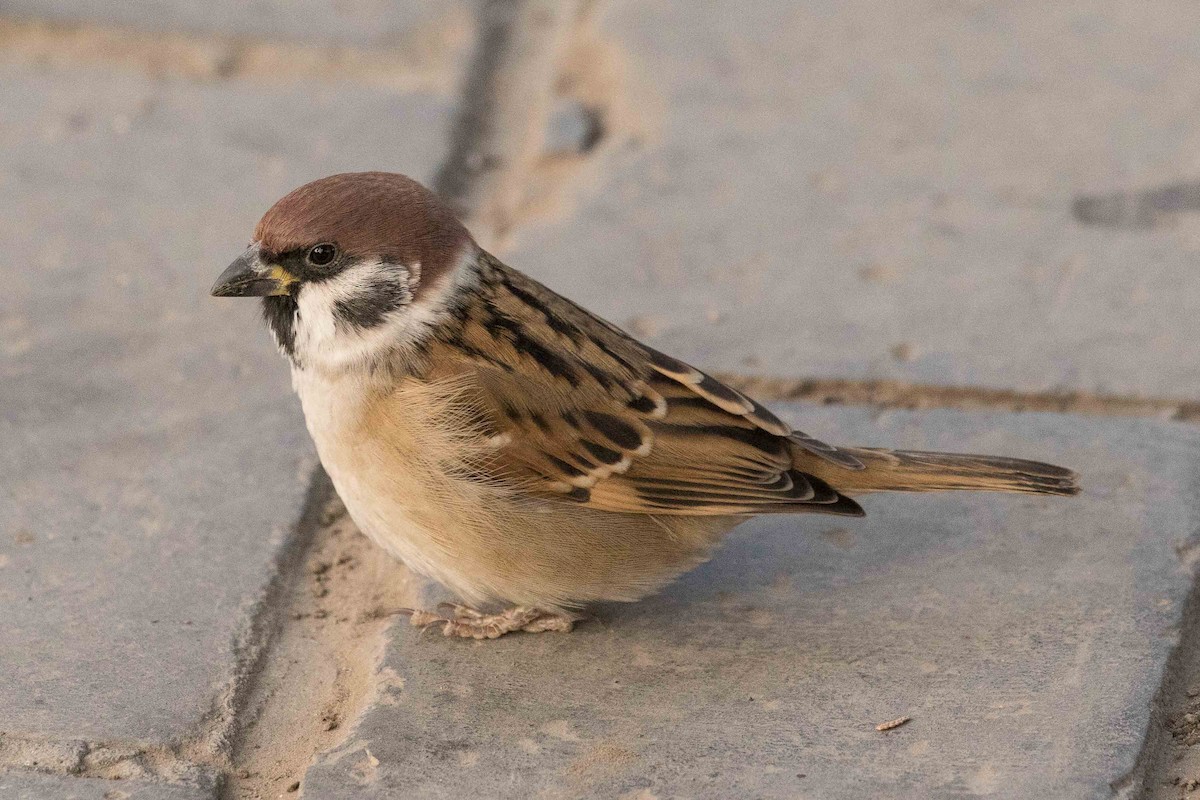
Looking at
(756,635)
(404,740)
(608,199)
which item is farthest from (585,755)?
(608,199)

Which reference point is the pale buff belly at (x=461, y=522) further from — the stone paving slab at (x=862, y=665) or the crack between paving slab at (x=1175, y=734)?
the crack between paving slab at (x=1175, y=734)

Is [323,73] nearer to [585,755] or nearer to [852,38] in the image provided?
[852,38]

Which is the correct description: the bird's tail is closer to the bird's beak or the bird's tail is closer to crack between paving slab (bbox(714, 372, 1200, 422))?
crack between paving slab (bbox(714, 372, 1200, 422))

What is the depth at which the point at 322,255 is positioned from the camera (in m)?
3.05

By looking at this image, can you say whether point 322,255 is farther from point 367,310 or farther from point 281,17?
point 281,17

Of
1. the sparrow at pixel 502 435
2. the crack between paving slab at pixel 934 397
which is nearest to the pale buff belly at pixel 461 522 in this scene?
the sparrow at pixel 502 435

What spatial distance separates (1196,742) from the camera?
2.64 m

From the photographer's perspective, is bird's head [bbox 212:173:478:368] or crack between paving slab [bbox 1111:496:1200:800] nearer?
crack between paving slab [bbox 1111:496:1200:800]

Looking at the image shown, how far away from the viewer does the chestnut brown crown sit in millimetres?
3016

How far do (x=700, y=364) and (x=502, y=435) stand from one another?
0.92 metres

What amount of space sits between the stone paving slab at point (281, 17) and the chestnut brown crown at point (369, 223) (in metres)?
1.99

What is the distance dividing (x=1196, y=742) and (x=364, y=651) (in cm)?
145

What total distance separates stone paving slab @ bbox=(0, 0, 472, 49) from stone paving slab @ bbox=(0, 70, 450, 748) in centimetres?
28

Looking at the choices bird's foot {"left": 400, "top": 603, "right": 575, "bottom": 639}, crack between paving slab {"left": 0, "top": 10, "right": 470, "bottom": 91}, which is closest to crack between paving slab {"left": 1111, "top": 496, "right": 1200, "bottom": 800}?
bird's foot {"left": 400, "top": 603, "right": 575, "bottom": 639}
